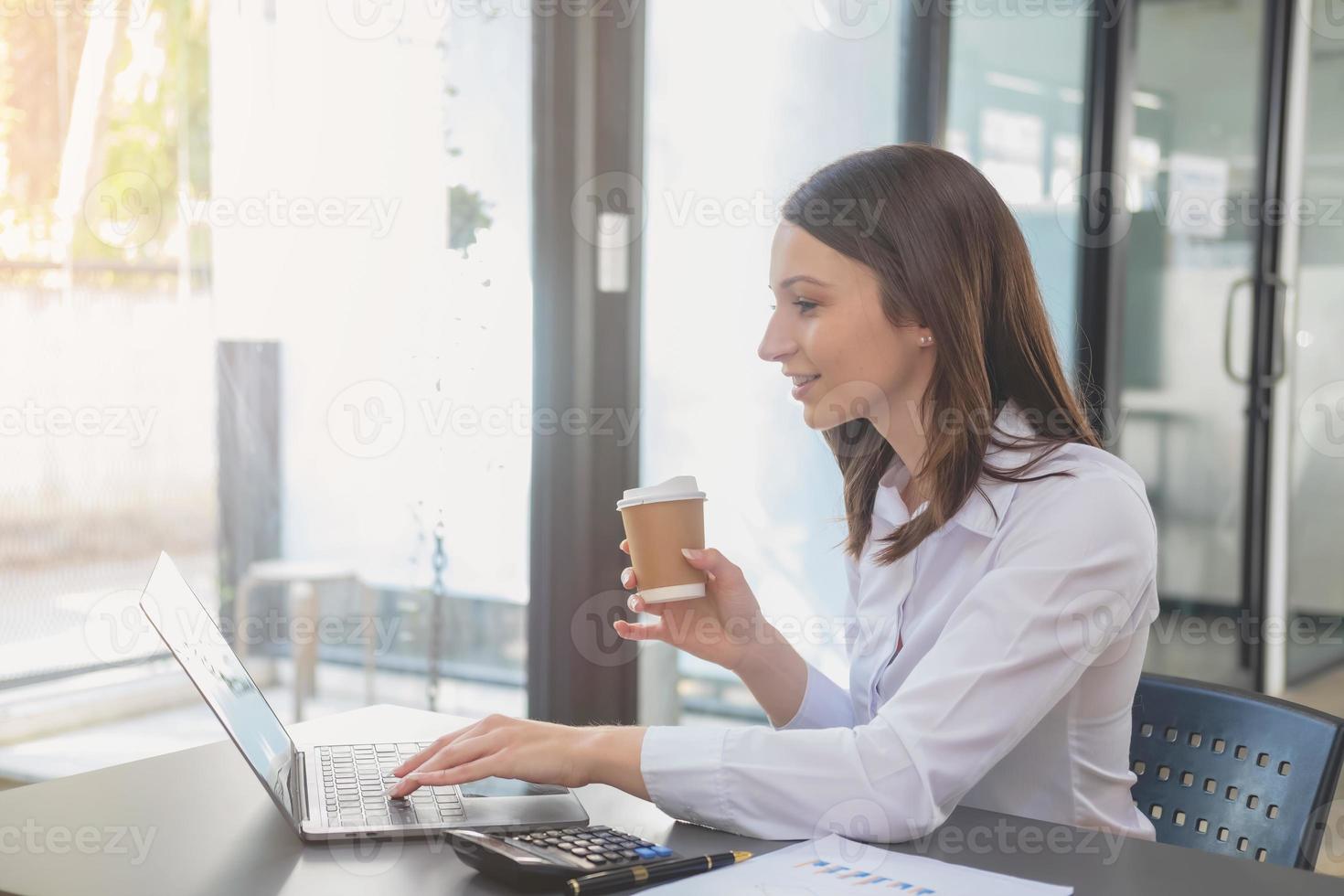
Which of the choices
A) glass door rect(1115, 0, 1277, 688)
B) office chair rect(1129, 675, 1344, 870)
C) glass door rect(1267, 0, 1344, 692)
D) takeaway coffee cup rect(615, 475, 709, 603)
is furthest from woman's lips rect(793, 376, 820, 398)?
glass door rect(1267, 0, 1344, 692)

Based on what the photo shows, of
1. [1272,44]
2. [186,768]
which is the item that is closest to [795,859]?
[186,768]

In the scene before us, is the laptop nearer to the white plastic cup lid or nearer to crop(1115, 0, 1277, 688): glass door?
the white plastic cup lid

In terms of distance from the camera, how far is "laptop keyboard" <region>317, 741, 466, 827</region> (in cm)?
108

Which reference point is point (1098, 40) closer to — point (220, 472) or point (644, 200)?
point (644, 200)

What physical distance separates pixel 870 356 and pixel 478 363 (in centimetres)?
131

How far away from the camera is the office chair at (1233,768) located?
1199mm

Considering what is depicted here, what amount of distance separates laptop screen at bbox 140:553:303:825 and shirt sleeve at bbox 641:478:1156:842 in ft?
1.03

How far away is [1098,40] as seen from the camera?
393 cm

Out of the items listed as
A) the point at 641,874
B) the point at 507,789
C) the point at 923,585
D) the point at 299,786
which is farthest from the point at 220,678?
the point at 923,585

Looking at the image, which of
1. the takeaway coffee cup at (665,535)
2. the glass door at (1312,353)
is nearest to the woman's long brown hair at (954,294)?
the takeaway coffee cup at (665,535)

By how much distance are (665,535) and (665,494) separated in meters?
0.04

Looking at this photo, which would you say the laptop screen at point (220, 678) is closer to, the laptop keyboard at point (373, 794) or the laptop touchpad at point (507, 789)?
the laptop keyboard at point (373, 794)

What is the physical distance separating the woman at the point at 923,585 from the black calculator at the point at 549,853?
97 mm

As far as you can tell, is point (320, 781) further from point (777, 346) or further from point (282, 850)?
point (777, 346)
